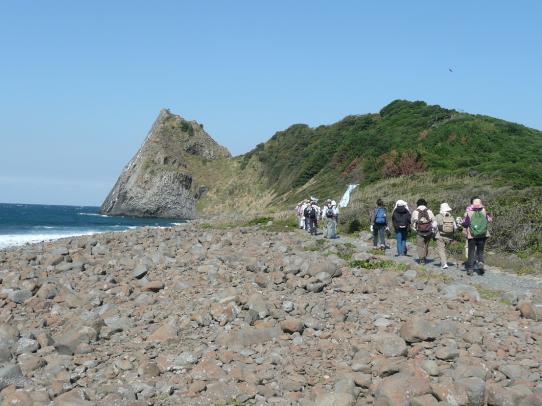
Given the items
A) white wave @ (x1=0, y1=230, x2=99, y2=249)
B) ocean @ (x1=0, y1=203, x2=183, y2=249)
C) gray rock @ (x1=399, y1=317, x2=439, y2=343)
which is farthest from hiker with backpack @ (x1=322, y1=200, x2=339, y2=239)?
ocean @ (x1=0, y1=203, x2=183, y2=249)

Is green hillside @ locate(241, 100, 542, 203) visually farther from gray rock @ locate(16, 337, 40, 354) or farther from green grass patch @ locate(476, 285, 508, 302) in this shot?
gray rock @ locate(16, 337, 40, 354)

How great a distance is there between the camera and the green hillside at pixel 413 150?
1524 inches

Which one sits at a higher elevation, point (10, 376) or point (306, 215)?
point (306, 215)

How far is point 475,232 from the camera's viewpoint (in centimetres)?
1316

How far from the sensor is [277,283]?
12.1 m

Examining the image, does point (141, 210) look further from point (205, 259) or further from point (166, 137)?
point (205, 259)

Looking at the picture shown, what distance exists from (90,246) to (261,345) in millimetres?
14875

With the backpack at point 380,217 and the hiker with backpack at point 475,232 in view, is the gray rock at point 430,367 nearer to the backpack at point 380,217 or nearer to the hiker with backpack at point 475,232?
the hiker with backpack at point 475,232

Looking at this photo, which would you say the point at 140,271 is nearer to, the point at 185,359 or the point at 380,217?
the point at 185,359

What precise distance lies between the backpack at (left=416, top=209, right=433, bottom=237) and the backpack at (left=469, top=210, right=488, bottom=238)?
149 cm

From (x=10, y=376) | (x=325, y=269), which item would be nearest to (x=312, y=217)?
(x=325, y=269)

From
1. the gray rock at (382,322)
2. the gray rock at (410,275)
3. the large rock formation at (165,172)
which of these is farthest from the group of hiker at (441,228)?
the large rock formation at (165,172)

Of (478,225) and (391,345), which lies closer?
(391,345)

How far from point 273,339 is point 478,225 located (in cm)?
688
